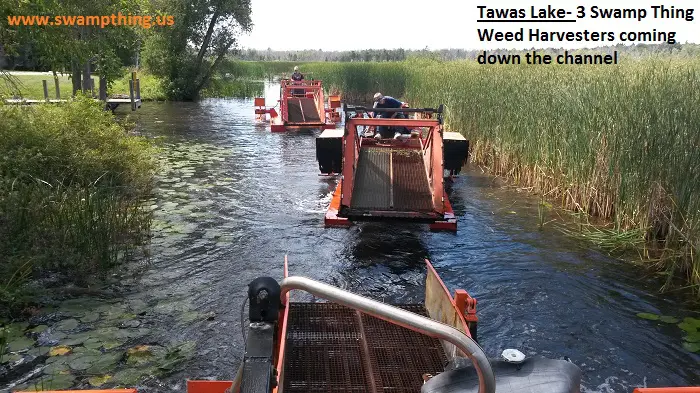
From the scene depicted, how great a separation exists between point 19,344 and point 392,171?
18.1ft

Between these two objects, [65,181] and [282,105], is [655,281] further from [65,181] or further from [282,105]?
[282,105]

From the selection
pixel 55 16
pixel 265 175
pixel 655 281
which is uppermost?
pixel 55 16

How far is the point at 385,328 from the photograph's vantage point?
4.93 m

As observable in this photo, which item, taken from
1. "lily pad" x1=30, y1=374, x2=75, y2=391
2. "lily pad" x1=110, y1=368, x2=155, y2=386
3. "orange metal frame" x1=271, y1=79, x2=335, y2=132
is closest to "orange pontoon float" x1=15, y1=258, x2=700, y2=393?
"lily pad" x1=110, y1=368, x2=155, y2=386

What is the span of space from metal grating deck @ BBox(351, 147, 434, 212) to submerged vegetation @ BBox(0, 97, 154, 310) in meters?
3.13

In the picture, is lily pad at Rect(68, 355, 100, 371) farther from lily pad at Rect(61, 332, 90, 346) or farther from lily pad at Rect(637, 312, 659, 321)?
lily pad at Rect(637, 312, 659, 321)

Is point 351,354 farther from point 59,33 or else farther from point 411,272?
point 59,33

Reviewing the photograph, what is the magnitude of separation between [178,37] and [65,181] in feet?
75.8

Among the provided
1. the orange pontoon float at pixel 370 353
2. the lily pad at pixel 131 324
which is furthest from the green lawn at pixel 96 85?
the orange pontoon float at pixel 370 353

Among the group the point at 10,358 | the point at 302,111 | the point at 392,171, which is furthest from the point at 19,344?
the point at 302,111

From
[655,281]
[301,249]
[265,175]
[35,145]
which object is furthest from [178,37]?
[655,281]

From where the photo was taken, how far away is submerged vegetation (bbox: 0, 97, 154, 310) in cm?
598

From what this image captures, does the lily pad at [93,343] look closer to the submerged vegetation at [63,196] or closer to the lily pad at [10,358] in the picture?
the lily pad at [10,358]

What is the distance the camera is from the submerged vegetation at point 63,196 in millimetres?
5980
